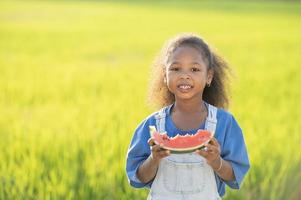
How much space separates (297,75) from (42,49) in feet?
20.8

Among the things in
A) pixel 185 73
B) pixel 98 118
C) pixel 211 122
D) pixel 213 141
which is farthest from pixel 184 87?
pixel 98 118

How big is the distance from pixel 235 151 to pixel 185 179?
0.23 meters

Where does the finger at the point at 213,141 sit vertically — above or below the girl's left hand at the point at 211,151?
above

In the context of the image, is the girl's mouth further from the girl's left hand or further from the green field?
the green field

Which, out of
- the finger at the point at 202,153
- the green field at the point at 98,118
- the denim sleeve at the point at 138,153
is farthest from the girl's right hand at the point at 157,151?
the green field at the point at 98,118

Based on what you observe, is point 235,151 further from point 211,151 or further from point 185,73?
point 185,73

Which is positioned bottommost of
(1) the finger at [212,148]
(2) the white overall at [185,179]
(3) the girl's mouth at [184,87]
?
(2) the white overall at [185,179]

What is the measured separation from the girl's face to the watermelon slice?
0.75 feet

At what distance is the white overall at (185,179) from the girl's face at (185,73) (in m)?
0.18

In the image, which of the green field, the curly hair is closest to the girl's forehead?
the curly hair

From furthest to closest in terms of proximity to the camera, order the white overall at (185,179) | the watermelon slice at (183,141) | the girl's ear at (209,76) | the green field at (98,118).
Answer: the green field at (98,118) < the girl's ear at (209,76) < the white overall at (185,179) < the watermelon slice at (183,141)

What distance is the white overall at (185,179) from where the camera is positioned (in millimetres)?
2738

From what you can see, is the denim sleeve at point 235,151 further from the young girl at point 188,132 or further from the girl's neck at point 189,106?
the girl's neck at point 189,106

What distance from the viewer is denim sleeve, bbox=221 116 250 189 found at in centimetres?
277
